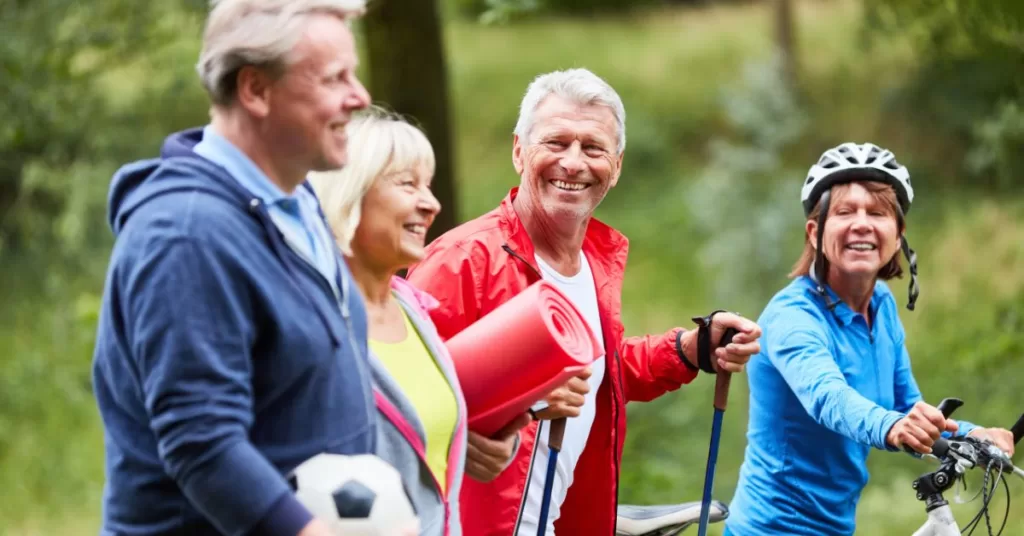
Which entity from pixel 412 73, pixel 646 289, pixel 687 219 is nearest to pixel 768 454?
pixel 412 73

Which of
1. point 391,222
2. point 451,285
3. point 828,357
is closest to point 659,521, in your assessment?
point 828,357

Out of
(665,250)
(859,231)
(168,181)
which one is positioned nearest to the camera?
(168,181)

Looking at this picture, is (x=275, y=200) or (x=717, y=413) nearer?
(x=275, y=200)

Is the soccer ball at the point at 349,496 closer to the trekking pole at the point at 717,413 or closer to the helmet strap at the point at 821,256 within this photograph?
the trekking pole at the point at 717,413

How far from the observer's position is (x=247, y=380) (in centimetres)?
221

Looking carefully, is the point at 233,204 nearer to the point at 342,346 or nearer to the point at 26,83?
the point at 342,346

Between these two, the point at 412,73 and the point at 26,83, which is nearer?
the point at 412,73

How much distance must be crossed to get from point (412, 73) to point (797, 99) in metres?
9.39

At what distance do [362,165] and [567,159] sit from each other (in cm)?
103

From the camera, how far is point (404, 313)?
3.09m

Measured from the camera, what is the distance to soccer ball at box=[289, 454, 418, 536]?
7.61 ft

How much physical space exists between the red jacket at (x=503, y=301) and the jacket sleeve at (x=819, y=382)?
0.28 metres

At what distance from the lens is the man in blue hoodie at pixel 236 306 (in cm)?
216

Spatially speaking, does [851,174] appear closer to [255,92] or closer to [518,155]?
[518,155]
